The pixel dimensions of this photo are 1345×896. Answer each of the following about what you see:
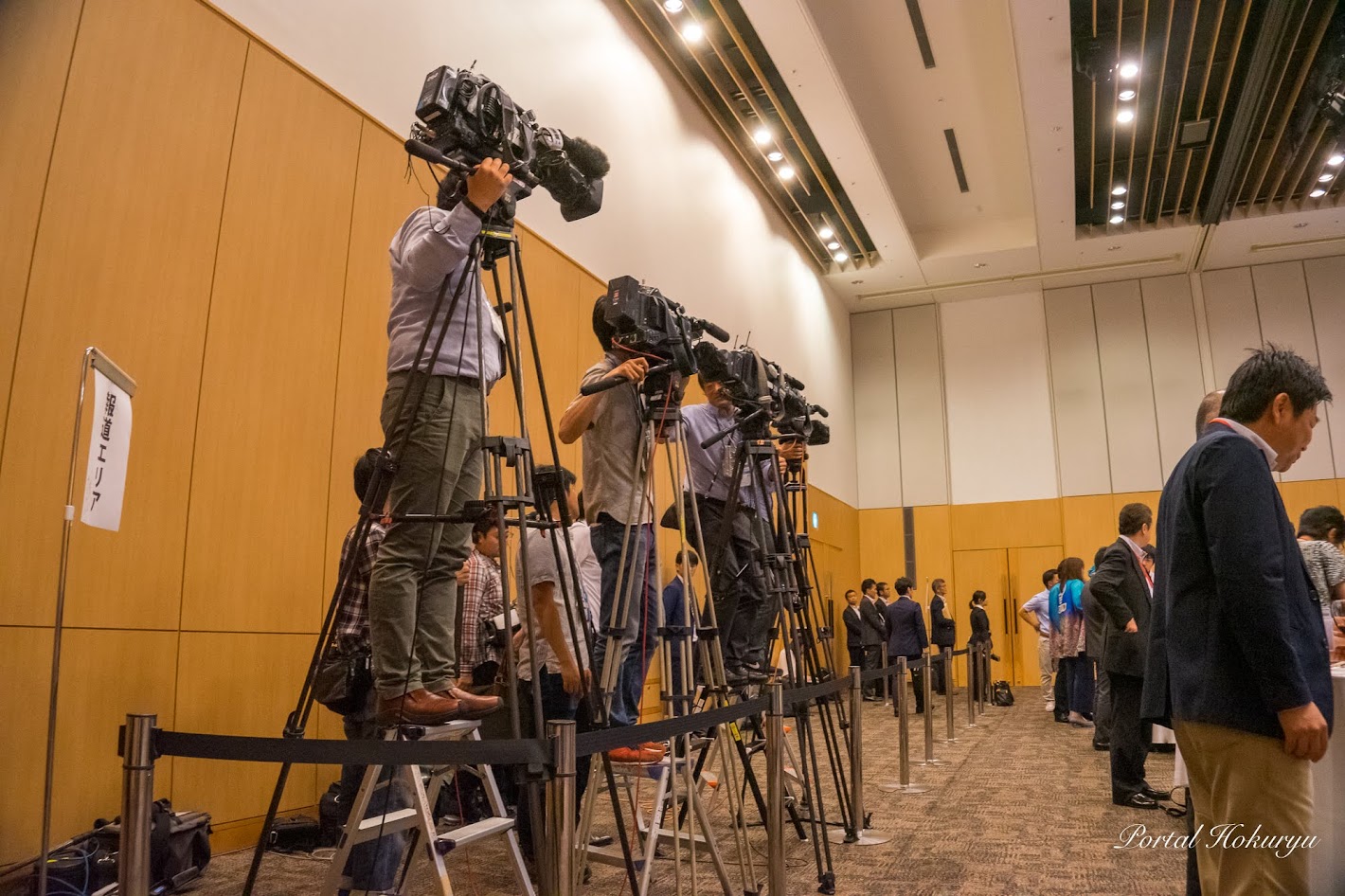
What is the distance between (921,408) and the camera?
45.2ft

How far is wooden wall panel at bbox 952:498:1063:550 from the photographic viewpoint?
42.1 feet

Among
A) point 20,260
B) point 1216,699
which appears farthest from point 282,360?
point 1216,699

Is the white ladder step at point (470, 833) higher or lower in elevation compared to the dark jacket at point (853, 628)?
lower

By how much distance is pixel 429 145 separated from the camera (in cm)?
191

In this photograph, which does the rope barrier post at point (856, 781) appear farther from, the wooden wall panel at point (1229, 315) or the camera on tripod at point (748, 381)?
the wooden wall panel at point (1229, 315)

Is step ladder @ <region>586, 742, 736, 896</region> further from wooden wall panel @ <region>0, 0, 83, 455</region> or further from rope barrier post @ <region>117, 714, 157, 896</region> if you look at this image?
wooden wall panel @ <region>0, 0, 83, 455</region>

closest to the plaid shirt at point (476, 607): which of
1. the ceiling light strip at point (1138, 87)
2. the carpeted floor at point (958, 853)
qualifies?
the carpeted floor at point (958, 853)

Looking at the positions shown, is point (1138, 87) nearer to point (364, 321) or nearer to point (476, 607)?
point (364, 321)

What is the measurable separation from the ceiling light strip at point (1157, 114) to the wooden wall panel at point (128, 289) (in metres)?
7.79

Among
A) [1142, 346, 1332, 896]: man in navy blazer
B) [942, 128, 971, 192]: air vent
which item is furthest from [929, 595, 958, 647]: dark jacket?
[1142, 346, 1332, 896]: man in navy blazer

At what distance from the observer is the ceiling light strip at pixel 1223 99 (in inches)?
313

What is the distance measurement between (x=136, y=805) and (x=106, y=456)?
107 centimetres

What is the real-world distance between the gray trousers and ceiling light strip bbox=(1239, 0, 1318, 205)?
28.4 ft

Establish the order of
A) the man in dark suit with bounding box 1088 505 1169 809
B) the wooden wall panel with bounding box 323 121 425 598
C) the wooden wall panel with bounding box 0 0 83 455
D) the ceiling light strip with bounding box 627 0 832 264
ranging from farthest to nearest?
the ceiling light strip with bounding box 627 0 832 264, the wooden wall panel with bounding box 323 121 425 598, the man in dark suit with bounding box 1088 505 1169 809, the wooden wall panel with bounding box 0 0 83 455
